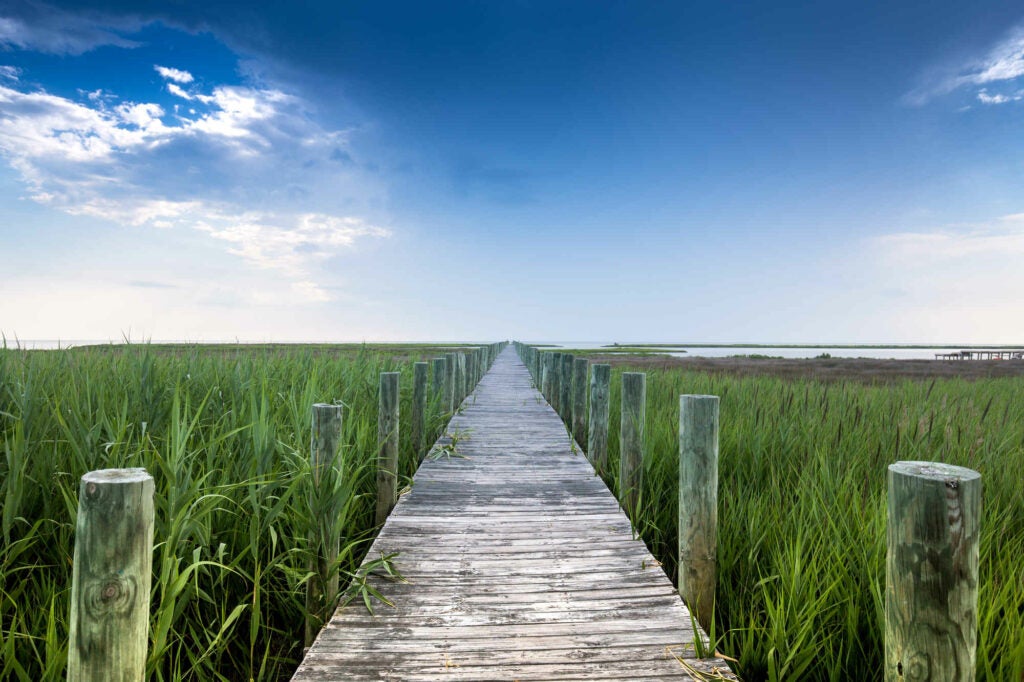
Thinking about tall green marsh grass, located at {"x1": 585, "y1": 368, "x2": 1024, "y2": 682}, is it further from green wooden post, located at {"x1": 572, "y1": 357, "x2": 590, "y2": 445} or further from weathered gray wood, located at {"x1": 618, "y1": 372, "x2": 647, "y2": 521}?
green wooden post, located at {"x1": 572, "y1": 357, "x2": 590, "y2": 445}

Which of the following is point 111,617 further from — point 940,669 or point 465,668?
point 940,669

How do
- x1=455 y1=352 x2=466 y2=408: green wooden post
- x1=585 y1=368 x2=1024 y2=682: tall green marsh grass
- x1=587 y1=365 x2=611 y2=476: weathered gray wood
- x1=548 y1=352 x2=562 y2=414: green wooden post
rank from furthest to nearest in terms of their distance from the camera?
x1=548 y1=352 x2=562 y2=414: green wooden post
x1=455 y1=352 x2=466 y2=408: green wooden post
x1=587 y1=365 x2=611 y2=476: weathered gray wood
x1=585 y1=368 x2=1024 y2=682: tall green marsh grass

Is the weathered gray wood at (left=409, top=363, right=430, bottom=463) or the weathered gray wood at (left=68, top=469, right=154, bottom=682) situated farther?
the weathered gray wood at (left=409, top=363, right=430, bottom=463)

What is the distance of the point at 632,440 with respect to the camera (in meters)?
4.46

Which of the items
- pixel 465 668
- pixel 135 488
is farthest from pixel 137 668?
pixel 465 668

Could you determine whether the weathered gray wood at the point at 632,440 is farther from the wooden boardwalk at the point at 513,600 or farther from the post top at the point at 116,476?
the post top at the point at 116,476

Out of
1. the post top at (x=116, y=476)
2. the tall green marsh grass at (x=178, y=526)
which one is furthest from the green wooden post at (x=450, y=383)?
the post top at (x=116, y=476)

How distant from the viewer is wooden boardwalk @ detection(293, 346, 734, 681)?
2363mm

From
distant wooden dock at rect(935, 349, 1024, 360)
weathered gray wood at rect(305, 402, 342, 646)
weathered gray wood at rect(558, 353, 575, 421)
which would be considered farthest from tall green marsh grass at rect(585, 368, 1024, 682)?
distant wooden dock at rect(935, 349, 1024, 360)

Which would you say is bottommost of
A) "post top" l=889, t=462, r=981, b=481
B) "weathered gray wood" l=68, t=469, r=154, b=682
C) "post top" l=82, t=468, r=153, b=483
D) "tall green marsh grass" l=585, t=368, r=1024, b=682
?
"tall green marsh grass" l=585, t=368, r=1024, b=682

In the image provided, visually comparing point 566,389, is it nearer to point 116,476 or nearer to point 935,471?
point 935,471

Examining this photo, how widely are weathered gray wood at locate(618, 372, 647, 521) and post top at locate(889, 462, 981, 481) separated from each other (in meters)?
2.81

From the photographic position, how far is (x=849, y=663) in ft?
8.14

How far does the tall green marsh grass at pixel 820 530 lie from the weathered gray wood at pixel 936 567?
28.8 inches
